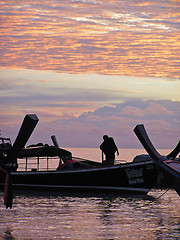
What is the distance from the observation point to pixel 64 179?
25719 millimetres

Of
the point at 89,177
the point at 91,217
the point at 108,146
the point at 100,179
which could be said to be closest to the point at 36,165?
the point at 108,146

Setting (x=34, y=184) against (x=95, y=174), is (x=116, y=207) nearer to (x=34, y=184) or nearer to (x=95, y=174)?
(x=95, y=174)

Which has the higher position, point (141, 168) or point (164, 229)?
point (141, 168)

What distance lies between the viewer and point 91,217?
17047 mm

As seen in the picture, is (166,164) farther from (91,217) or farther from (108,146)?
(108,146)

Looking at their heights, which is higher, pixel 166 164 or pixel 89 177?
pixel 166 164

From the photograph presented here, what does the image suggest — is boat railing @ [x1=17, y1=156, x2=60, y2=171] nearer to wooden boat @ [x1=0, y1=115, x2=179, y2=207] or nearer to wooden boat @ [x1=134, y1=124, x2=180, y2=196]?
wooden boat @ [x1=0, y1=115, x2=179, y2=207]

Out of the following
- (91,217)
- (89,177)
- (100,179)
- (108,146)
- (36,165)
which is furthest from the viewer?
(36,165)

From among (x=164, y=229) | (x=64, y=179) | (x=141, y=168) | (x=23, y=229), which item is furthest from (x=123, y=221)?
(x=64, y=179)

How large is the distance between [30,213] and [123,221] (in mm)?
4147

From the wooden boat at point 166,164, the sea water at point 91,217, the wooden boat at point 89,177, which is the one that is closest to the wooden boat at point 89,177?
the wooden boat at point 89,177

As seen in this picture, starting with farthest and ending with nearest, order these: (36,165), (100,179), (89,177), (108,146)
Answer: (36,165) → (108,146) → (89,177) → (100,179)

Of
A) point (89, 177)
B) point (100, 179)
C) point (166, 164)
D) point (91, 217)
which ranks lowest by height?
point (91, 217)

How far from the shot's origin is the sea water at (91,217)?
44.8ft
